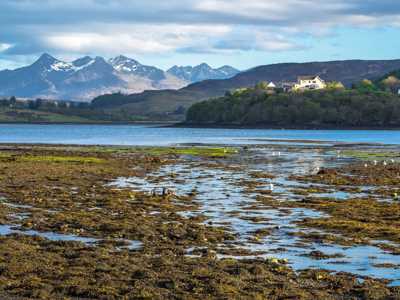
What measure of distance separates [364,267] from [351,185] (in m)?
24.6

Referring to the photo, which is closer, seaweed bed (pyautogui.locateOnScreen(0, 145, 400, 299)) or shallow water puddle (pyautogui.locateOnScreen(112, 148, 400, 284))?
seaweed bed (pyautogui.locateOnScreen(0, 145, 400, 299))

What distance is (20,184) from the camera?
Result: 1631 inches

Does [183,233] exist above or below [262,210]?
above

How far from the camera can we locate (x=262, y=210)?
3319 centimetres

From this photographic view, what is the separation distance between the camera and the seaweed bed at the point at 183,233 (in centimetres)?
1814

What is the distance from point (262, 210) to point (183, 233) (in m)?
8.32

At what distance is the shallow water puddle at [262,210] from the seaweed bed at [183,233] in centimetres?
10

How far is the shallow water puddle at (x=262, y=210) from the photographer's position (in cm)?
2172

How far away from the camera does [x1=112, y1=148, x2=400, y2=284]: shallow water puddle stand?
21719mm

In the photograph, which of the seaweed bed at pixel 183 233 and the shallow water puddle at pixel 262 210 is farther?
the shallow water puddle at pixel 262 210

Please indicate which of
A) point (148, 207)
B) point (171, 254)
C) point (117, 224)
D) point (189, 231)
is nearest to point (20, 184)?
point (148, 207)

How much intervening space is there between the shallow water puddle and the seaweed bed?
0.32ft

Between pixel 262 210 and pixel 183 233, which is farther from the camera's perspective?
pixel 262 210

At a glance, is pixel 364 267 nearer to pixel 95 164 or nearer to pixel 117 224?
pixel 117 224
